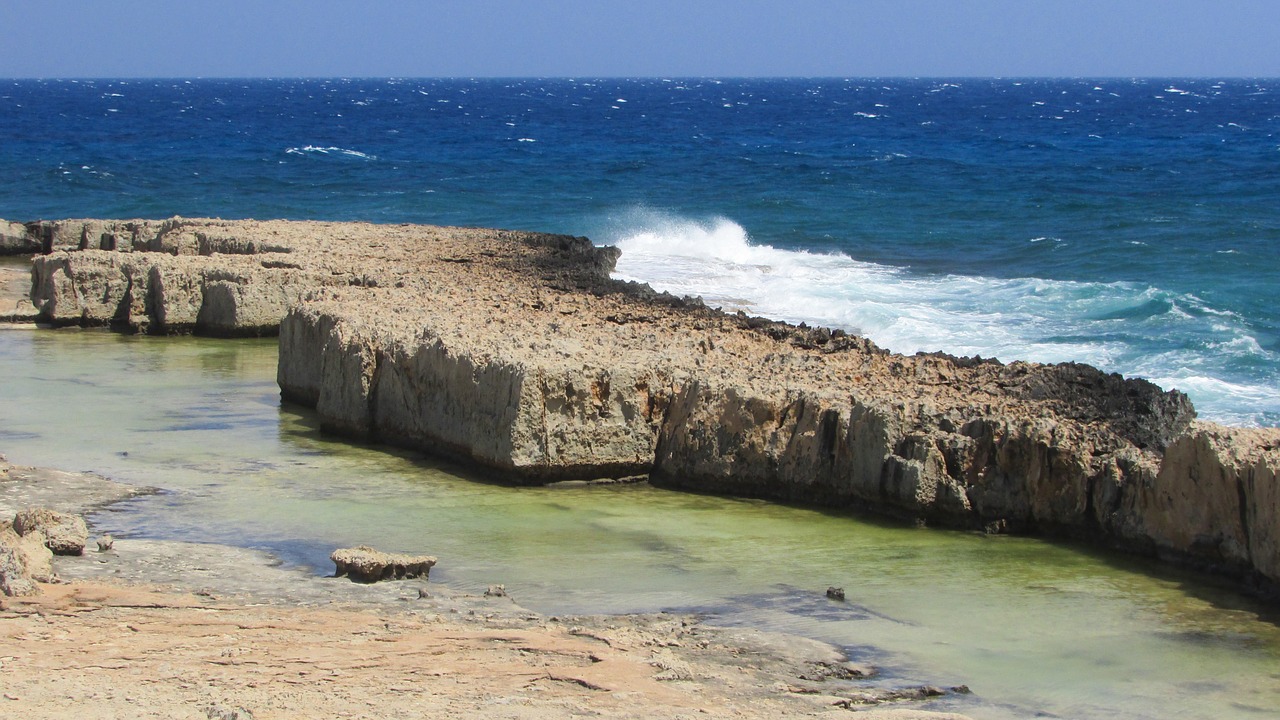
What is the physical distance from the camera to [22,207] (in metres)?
33.4

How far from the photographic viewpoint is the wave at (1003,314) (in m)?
16.5

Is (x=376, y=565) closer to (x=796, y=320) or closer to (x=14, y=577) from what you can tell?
(x=14, y=577)

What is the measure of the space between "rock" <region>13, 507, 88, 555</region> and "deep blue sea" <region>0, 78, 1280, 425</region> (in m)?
10.7

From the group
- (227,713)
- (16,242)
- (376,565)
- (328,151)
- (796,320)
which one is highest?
(328,151)

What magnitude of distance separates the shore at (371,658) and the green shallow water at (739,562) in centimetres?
42

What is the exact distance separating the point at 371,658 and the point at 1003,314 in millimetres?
15416

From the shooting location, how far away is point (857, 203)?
36.4 metres

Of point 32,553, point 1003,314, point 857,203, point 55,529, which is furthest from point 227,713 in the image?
point 857,203

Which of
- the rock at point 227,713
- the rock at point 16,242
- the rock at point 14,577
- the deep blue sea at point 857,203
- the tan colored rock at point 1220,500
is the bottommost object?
the rock at point 227,713

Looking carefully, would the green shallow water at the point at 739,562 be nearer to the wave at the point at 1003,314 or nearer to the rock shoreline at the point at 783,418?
the rock shoreline at the point at 783,418

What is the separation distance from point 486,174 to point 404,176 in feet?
8.31

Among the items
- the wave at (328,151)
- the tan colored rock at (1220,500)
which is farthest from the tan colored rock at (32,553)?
the wave at (328,151)

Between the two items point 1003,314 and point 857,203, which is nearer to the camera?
point 1003,314

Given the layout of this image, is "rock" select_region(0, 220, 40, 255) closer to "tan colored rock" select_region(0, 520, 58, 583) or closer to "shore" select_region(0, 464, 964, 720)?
"tan colored rock" select_region(0, 520, 58, 583)
